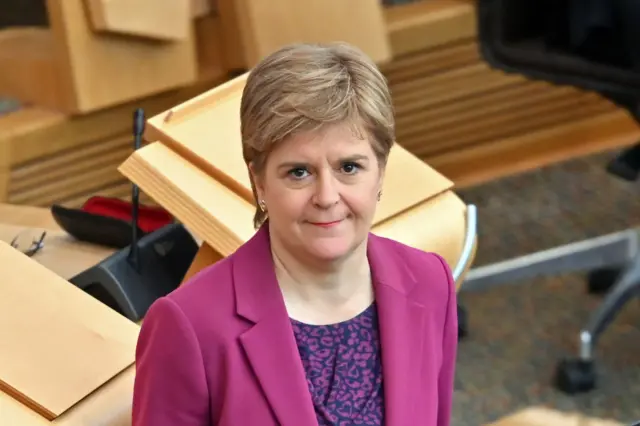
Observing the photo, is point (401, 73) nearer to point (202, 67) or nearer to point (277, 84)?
point (202, 67)

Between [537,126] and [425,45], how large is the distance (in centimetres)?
48

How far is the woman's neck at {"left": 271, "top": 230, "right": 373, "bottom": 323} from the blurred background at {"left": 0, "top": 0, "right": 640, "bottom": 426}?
0.66 meters

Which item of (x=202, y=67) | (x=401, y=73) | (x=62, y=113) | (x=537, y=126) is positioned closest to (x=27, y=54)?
(x=62, y=113)

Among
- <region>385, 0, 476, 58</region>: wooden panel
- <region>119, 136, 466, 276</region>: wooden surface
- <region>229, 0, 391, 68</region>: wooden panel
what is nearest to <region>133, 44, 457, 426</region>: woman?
<region>119, 136, 466, 276</region>: wooden surface

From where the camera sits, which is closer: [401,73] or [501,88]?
[401,73]

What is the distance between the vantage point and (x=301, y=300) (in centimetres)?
94

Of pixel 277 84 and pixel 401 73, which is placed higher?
pixel 277 84

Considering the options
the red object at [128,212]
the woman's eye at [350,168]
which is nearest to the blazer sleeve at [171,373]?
the woman's eye at [350,168]

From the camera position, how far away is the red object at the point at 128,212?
1.54 m

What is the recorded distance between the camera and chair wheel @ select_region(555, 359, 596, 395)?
175 centimetres

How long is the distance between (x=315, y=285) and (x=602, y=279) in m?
1.25

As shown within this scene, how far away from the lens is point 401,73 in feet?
7.55

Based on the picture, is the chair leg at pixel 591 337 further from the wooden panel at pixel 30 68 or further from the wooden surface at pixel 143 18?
the wooden panel at pixel 30 68

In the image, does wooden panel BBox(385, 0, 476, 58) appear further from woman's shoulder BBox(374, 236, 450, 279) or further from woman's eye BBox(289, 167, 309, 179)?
woman's eye BBox(289, 167, 309, 179)
